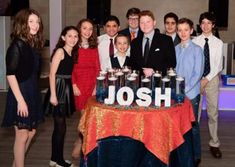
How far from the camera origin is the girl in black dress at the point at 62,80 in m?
4.09

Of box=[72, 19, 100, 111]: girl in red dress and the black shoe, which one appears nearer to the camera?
box=[72, 19, 100, 111]: girl in red dress

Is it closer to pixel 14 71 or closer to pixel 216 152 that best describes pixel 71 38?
pixel 14 71

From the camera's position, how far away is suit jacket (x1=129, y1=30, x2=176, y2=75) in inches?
158

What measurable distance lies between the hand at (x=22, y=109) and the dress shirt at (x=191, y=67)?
1460 mm

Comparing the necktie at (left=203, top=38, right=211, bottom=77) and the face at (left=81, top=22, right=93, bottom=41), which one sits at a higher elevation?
the face at (left=81, top=22, right=93, bottom=41)

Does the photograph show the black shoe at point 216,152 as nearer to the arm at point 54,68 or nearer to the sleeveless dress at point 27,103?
the arm at point 54,68

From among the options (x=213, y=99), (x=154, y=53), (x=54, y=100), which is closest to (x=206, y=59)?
(x=213, y=99)

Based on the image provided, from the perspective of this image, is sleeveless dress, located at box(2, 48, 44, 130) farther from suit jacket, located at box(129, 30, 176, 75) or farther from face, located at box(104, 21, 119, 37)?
face, located at box(104, 21, 119, 37)

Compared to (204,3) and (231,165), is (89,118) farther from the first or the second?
(204,3)

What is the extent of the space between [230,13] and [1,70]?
5661mm

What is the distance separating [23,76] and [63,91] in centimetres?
64

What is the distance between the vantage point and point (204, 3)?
37.8ft

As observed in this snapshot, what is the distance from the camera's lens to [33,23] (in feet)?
11.6

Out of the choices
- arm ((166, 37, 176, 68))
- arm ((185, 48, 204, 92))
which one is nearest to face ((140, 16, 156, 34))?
arm ((166, 37, 176, 68))
